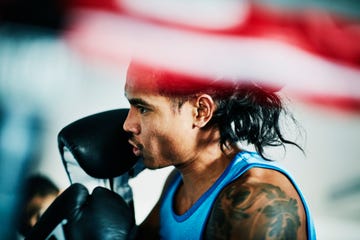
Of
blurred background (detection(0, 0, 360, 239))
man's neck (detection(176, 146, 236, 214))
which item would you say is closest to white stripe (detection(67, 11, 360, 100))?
blurred background (detection(0, 0, 360, 239))

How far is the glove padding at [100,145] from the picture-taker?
1.19 m

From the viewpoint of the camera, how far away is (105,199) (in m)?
1.12

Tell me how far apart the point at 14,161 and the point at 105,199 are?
1.18 ft

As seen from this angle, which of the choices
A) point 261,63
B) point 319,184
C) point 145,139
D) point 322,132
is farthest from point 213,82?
point 319,184

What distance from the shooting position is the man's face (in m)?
1.11

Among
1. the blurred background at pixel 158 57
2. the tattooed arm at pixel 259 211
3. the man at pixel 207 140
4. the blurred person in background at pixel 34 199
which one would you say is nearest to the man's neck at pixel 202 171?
the man at pixel 207 140

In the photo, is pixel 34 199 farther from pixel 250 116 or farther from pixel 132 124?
pixel 250 116

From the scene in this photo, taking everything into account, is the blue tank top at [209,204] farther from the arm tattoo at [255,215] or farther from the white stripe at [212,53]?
the white stripe at [212,53]

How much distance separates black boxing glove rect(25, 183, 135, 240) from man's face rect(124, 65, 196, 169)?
156mm

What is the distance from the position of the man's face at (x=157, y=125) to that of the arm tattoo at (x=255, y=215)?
0.22m

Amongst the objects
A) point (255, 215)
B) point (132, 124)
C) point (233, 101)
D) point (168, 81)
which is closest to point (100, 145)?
point (132, 124)

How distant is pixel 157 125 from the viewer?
3.69 ft

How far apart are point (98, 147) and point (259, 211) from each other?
511 millimetres

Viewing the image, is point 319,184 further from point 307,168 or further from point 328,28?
point 328,28
